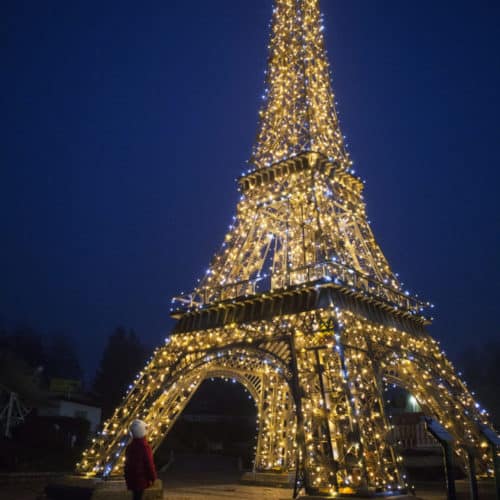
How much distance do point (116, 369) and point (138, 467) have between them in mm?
40401

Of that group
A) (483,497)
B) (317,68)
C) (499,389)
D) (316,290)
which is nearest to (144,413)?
(316,290)

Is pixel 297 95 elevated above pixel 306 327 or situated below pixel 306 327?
above

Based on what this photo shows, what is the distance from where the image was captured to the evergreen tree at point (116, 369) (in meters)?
44.0

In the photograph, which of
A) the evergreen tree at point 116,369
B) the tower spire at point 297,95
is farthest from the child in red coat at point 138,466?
the evergreen tree at point 116,369

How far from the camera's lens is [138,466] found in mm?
7789

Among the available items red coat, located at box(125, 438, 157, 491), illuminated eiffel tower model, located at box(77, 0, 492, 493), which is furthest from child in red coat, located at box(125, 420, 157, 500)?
illuminated eiffel tower model, located at box(77, 0, 492, 493)

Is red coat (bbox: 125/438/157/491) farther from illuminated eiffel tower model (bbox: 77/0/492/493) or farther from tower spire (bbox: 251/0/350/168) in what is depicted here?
tower spire (bbox: 251/0/350/168)

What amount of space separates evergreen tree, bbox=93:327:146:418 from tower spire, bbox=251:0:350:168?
28518 mm

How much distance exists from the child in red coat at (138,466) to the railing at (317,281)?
28.8 ft

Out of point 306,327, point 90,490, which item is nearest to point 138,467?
point 90,490

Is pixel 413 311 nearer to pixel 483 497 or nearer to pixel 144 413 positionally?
pixel 483 497

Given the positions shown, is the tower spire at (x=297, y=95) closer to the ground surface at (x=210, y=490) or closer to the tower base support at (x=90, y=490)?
the ground surface at (x=210, y=490)

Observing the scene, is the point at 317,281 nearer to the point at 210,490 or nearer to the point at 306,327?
the point at 306,327

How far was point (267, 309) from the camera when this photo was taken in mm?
16984
